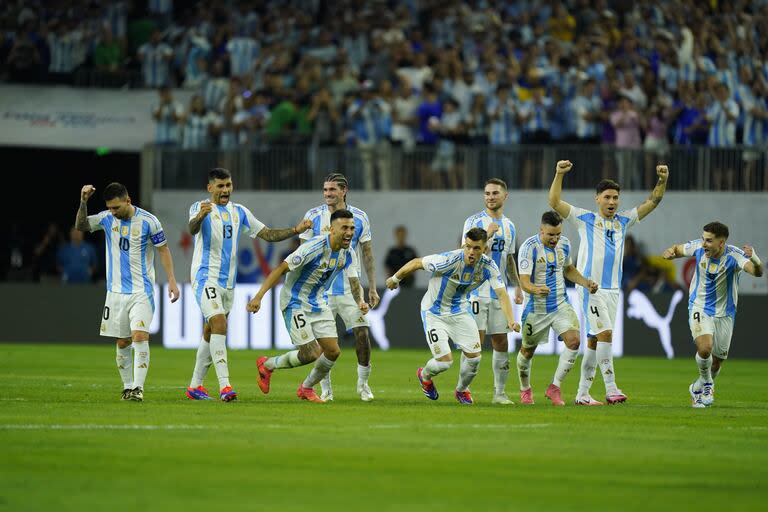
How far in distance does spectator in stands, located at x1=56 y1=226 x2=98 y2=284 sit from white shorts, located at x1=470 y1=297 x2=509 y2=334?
49.3 feet

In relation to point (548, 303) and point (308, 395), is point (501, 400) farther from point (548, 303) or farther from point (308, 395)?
point (308, 395)

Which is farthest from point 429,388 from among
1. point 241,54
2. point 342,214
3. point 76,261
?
point 241,54

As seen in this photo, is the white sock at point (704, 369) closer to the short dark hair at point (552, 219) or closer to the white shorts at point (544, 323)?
the white shorts at point (544, 323)

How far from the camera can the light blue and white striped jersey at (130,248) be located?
15.7 m

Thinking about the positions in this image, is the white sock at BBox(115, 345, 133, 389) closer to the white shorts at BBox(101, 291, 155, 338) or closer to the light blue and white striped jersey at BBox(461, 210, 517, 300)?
the white shorts at BBox(101, 291, 155, 338)

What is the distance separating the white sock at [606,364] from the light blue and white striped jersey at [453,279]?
4.95 feet

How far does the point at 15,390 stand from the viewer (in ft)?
55.6

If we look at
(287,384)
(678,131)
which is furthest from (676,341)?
(287,384)

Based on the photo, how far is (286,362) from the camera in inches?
629

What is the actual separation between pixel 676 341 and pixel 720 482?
18.1 metres

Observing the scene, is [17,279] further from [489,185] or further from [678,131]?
[489,185]

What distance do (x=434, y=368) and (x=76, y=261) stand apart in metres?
15.7

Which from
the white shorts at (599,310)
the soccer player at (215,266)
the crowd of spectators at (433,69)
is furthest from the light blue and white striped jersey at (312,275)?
the crowd of spectators at (433,69)

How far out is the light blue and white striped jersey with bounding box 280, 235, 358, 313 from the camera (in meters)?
15.5
